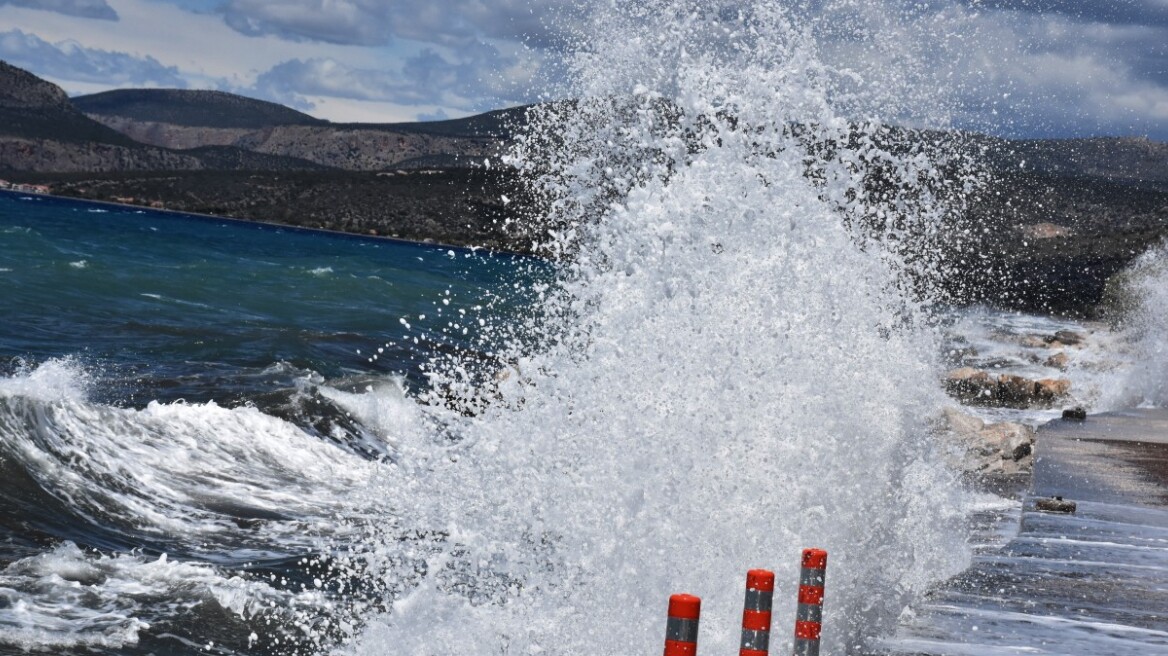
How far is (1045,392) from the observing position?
83.8ft

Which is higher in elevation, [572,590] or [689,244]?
[689,244]

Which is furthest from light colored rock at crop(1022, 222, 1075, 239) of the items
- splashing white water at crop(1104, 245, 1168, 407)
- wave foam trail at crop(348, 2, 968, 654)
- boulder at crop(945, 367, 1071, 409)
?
wave foam trail at crop(348, 2, 968, 654)

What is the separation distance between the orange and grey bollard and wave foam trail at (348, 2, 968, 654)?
2442 mm

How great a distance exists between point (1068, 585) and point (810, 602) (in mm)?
4107

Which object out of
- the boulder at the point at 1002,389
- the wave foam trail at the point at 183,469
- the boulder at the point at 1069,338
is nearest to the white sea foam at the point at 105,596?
the wave foam trail at the point at 183,469

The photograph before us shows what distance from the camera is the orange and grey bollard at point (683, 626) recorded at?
5184 mm

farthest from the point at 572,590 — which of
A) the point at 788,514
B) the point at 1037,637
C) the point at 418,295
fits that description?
the point at 418,295

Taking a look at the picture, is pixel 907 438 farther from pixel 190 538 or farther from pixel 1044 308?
pixel 1044 308

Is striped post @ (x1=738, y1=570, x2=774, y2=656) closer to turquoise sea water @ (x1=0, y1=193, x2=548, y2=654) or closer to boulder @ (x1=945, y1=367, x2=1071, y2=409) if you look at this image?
turquoise sea water @ (x1=0, y1=193, x2=548, y2=654)

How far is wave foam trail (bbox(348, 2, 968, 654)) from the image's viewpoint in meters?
8.20

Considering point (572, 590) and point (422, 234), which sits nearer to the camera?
point (572, 590)

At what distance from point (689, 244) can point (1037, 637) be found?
363 cm

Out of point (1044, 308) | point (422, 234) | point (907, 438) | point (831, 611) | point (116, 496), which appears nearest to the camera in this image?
point (831, 611)

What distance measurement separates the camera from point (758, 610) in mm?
5805
